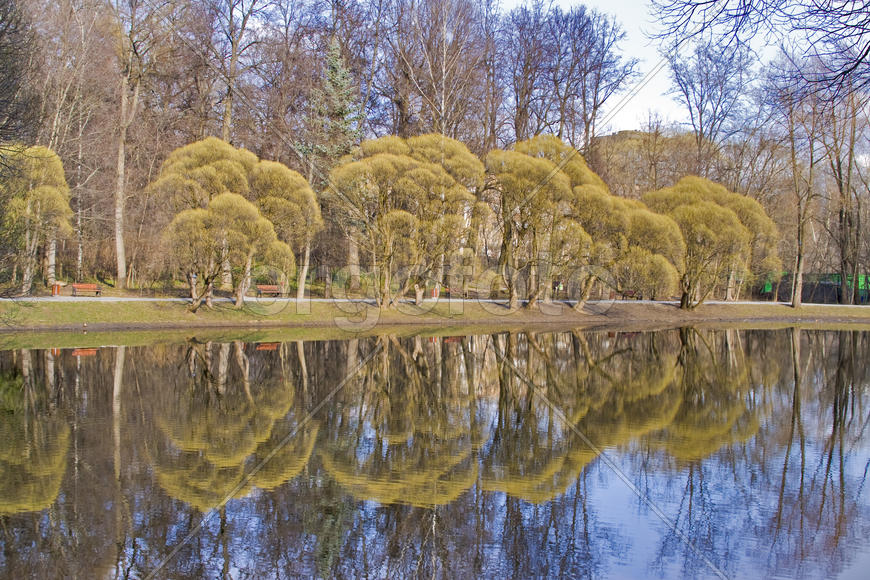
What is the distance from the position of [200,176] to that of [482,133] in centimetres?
1972

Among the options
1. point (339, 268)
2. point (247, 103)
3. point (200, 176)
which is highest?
point (247, 103)

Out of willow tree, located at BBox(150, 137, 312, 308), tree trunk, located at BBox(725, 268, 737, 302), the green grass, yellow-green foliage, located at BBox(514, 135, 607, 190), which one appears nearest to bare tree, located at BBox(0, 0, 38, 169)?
the green grass

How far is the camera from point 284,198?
30812mm

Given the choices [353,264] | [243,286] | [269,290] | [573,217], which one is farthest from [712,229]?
[243,286]

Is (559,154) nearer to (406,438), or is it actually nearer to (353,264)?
(353,264)

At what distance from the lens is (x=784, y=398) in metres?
15.2

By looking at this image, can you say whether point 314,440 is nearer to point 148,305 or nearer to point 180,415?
point 180,415

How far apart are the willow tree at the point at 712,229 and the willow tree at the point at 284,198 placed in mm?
18470

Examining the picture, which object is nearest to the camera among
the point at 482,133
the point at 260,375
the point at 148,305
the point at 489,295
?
the point at 260,375

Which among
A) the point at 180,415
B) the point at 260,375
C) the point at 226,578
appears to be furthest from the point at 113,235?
the point at 226,578

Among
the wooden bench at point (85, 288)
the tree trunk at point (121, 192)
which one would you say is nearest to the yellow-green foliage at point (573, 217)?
the tree trunk at point (121, 192)

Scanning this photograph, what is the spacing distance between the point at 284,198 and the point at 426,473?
2316 cm

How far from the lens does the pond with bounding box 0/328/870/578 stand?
699 centimetres

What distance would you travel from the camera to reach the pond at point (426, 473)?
275 inches
